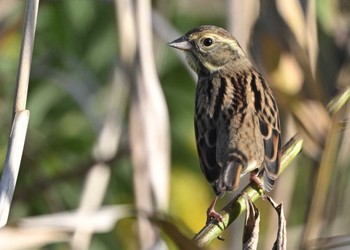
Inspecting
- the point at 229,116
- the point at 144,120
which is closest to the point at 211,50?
the point at 144,120

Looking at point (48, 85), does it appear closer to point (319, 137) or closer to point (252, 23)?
point (252, 23)

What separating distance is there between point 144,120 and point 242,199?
861 millimetres

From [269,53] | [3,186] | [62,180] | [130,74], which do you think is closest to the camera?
[3,186]

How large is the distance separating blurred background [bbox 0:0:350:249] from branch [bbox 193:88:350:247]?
0.04 metres

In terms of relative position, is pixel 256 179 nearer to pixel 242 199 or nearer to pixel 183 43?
pixel 242 199

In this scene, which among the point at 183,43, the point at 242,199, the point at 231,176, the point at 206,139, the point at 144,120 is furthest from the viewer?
the point at 144,120

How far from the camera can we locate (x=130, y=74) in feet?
9.68

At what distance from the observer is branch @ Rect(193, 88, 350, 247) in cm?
193

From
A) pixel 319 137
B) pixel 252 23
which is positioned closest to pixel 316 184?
pixel 319 137

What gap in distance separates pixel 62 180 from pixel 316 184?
4.68 feet

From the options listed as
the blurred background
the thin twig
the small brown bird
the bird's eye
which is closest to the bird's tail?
the small brown bird

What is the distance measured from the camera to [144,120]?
285cm

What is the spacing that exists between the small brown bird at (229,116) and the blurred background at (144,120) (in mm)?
86

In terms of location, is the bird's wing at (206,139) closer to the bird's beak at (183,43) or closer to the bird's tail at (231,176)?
the bird's tail at (231,176)
